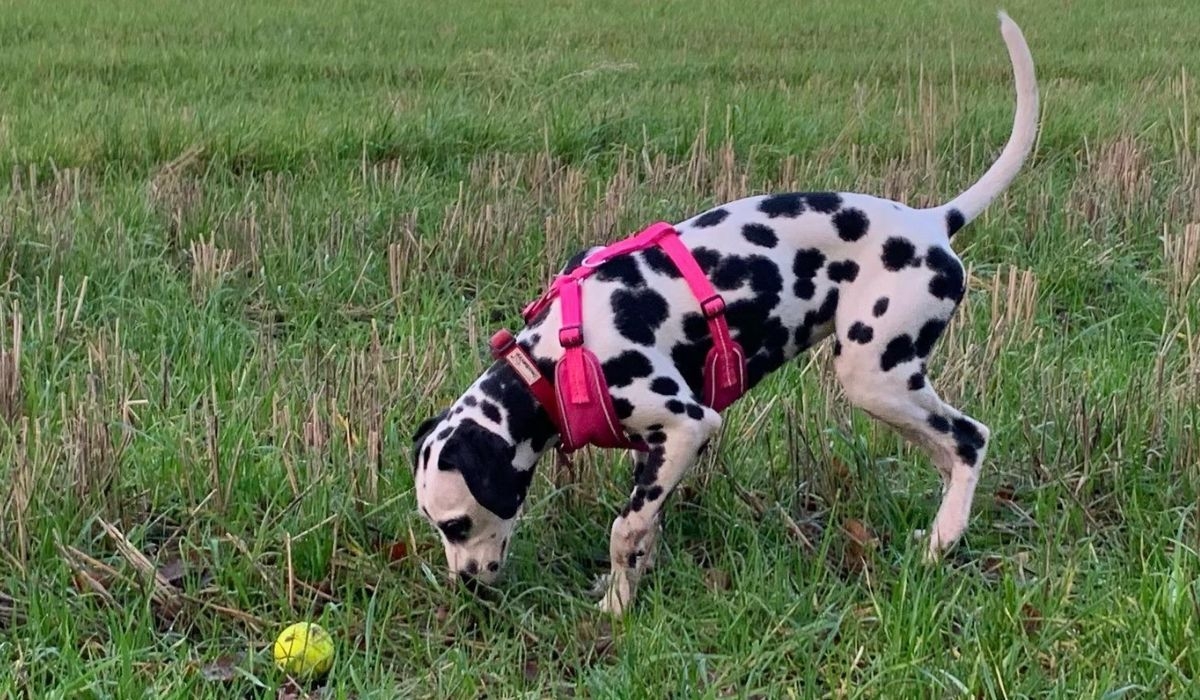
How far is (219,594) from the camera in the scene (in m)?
2.77

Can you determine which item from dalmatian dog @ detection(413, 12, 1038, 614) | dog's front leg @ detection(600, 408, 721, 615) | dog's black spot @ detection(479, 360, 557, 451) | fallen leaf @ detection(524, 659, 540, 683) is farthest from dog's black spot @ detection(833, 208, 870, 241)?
fallen leaf @ detection(524, 659, 540, 683)

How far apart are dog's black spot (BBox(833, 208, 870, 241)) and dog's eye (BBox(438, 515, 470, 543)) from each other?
1051 mm

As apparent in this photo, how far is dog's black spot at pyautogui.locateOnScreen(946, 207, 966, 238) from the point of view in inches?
120

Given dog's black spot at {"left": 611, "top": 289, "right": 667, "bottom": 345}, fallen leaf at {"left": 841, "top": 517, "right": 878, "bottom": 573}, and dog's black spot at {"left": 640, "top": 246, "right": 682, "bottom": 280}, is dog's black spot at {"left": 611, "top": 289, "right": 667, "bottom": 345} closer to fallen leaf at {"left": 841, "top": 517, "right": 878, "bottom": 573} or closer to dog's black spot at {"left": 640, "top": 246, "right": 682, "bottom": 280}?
dog's black spot at {"left": 640, "top": 246, "right": 682, "bottom": 280}

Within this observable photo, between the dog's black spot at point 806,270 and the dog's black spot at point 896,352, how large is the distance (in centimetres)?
21

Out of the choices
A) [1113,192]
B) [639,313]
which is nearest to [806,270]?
[639,313]

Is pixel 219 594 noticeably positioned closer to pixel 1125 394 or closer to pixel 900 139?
pixel 1125 394

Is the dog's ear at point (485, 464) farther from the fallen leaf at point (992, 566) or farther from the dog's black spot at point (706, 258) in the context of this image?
the fallen leaf at point (992, 566)

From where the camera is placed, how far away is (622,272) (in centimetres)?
285

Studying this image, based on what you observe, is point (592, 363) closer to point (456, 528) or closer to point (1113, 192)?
point (456, 528)

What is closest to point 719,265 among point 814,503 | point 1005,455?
point 814,503

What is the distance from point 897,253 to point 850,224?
12cm

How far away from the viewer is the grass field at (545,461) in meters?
2.53

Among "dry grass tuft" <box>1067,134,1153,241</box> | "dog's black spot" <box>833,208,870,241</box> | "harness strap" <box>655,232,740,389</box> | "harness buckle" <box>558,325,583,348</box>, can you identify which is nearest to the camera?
"harness buckle" <box>558,325,583,348</box>
